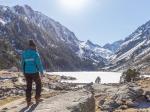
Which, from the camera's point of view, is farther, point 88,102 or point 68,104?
point 88,102

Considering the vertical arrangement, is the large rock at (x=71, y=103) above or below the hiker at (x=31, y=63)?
below

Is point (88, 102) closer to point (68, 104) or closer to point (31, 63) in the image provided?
point (68, 104)

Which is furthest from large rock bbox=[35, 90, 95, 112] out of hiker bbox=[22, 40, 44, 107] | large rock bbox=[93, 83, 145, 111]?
large rock bbox=[93, 83, 145, 111]

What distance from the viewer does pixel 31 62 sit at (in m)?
20.3

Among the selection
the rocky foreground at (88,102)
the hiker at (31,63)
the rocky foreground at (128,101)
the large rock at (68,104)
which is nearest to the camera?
the large rock at (68,104)

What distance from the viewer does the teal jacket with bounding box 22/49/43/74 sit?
20234mm

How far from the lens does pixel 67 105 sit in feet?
64.5

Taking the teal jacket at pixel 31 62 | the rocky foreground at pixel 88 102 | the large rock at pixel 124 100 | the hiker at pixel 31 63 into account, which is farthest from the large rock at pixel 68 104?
the large rock at pixel 124 100

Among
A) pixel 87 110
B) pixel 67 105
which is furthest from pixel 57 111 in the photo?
pixel 87 110

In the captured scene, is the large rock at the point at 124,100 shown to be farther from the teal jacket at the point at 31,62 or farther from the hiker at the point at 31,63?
the teal jacket at the point at 31,62

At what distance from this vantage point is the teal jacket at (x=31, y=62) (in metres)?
20.2

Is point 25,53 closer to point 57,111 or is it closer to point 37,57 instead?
point 37,57

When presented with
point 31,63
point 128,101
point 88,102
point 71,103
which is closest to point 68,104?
point 71,103

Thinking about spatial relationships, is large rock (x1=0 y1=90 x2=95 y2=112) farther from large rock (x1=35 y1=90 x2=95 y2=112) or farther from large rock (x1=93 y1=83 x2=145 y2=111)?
large rock (x1=93 y1=83 x2=145 y2=111)
